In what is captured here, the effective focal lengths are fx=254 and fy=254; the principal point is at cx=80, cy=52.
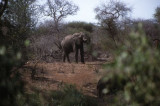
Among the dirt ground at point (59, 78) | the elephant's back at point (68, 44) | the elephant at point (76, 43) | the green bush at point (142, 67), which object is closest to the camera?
the green bush at point (142, 67)

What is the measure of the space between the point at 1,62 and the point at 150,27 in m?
21.6

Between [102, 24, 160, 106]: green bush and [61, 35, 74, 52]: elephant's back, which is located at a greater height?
[61, 35, 74, 52]: elephant's back

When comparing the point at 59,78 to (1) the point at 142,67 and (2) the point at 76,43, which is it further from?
(1) the point at 142,67

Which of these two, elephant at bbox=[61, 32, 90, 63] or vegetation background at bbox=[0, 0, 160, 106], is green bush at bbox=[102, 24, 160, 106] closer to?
vegetation background at bbox=[0, 0, 160, 106]

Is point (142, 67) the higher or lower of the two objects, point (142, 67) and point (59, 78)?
the higher

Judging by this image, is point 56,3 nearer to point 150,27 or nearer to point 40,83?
point 150,27

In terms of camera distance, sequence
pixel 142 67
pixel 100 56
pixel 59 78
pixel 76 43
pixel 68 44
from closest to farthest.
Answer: pixel 142 67, pixel 59 78, pixel 76 43, pixel 68 44, pixel 100 56

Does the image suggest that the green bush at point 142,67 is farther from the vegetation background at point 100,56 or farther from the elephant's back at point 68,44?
the elephant's back at point 68,44

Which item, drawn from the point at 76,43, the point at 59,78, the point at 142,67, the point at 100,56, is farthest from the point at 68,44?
the point at 142,67

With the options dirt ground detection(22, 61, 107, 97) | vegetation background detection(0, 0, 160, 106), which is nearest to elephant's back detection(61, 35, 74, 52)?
vegetation background detection(0, 0, 160, 106)

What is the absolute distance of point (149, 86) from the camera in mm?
2018

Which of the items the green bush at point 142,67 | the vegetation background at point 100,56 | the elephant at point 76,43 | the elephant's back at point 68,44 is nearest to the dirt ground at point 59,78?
the vegetation background at point 100,56

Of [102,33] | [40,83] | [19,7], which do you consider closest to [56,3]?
[102,33]

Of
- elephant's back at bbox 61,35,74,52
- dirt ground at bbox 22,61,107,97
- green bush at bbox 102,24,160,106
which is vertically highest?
elephant's back at bbox 61,35,74,52
